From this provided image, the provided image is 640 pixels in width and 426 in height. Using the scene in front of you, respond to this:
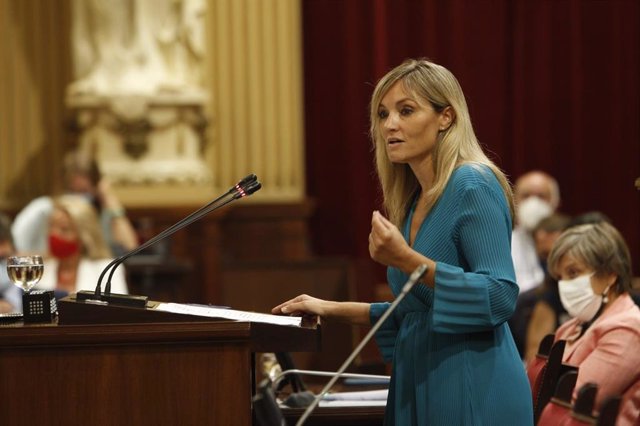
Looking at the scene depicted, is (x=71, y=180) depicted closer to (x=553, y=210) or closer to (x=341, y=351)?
(x=341, y=351)

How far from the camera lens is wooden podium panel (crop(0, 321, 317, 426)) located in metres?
2.81

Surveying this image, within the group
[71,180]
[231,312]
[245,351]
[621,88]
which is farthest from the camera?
[621,88]

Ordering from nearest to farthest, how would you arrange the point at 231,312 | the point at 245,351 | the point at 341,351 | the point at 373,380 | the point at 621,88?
the point at 245,351
the point at 231,312
the point at 373,380
the point at 341,351
the point at 621,88

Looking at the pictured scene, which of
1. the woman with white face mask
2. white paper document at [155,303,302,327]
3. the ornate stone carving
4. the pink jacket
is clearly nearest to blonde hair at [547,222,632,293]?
the woman with white face mask

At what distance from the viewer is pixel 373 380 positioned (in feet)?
13.7

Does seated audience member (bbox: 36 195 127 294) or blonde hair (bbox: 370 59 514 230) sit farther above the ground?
blonde hair (bbox: 370 59 514 230)

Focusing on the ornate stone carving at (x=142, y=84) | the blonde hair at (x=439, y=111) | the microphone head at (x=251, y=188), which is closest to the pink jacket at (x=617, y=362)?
the blonde hair at (x=439, y=111)

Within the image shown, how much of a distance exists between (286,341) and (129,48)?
482cm

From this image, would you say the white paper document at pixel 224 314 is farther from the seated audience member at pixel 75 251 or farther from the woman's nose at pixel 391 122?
the seated audience member at pixel 75 251

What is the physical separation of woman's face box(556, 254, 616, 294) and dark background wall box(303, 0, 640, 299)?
4.17m

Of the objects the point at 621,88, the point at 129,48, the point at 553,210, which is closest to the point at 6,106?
the point at 129,48

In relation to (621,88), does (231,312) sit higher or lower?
lower

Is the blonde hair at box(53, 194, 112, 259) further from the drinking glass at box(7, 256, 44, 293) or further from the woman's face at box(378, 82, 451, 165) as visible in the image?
the woman's face at box(378, 82, 451, 165)

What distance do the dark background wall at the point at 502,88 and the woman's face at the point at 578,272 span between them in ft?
13.7
